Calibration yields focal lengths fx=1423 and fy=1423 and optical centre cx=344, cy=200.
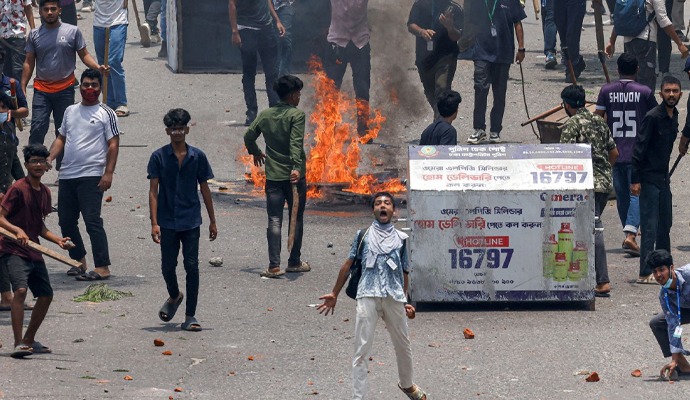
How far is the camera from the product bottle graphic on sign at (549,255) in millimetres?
10844

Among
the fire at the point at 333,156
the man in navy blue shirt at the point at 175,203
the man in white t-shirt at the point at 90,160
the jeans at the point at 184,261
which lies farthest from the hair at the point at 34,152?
the fire at the point at 333,156

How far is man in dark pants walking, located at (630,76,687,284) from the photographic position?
11594mm

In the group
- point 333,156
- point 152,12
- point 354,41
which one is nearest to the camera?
point 333,156

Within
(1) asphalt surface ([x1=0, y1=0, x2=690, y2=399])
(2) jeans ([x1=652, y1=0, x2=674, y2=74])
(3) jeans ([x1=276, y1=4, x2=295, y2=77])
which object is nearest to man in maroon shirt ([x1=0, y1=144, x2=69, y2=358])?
(1) asphalt surface ([x1=0, y1=0, x2=690, y2=399])

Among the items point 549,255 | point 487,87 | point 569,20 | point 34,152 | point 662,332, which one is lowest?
point 662,332

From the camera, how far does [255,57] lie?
18094mm

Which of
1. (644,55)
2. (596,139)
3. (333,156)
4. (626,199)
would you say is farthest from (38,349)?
(644,55)

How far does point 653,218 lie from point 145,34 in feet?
43.9

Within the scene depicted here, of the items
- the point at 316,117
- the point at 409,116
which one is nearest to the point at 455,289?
the point at 316,117

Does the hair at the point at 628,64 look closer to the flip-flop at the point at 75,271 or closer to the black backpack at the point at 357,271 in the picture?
the black backpack at the point at 357,271

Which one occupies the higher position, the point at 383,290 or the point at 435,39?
the point at 435,39

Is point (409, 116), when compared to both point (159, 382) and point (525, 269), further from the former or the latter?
point (159, 382)

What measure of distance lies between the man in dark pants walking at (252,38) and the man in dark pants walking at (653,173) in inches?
282

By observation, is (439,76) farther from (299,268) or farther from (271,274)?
(271,274)
